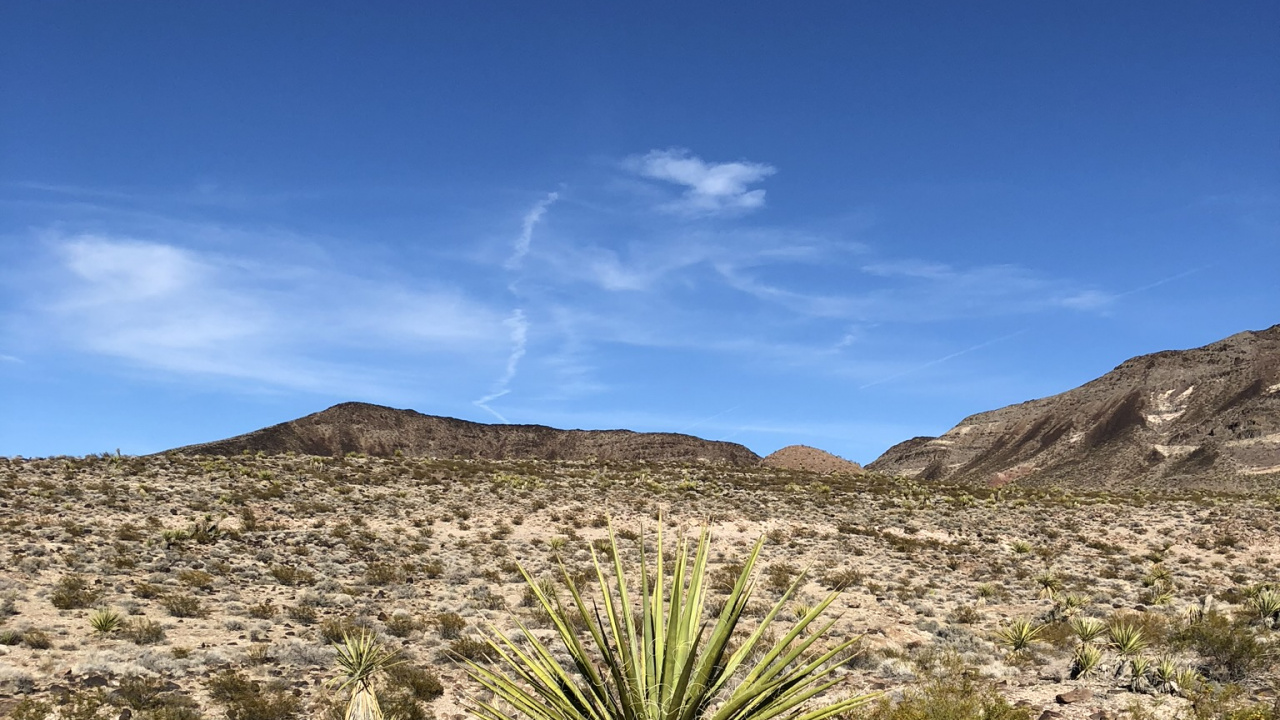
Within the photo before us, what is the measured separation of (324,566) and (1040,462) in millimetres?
98017

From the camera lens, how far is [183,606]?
16.3 m

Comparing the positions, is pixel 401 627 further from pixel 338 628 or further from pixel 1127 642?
pixel 1127 642

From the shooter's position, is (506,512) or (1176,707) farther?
(506,512)

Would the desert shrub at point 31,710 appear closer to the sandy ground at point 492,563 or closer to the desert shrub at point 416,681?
the sandy ground at point 492,563

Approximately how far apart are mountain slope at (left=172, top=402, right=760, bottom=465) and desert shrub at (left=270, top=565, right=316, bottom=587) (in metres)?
82.0

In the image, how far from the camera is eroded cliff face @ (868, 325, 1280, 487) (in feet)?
258

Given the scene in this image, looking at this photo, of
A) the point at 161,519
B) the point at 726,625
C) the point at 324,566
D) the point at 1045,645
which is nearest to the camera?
the point at 726,625

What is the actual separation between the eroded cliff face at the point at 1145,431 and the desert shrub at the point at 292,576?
73883 millimetres

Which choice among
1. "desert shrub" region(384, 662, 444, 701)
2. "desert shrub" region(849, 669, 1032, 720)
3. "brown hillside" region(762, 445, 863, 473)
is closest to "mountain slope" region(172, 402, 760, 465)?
"brown hillside" region(762, 445, 863, 473)

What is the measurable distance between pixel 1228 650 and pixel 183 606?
66.0ft

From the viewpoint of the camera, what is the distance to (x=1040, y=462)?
9856 cm

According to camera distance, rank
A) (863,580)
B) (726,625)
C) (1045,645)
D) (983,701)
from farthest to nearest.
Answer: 1. (863,580)
2. (1045,645)
3. (983,701)
4. (726,625)

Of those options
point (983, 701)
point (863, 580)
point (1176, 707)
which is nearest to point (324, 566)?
point (863, 580)

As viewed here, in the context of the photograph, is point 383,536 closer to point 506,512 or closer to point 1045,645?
point 506,512
